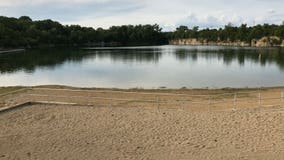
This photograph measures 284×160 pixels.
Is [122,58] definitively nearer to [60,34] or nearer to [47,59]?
[47,59]

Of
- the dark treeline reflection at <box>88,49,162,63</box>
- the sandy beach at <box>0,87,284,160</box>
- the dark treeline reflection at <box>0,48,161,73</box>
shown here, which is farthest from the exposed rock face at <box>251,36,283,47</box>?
the sandy beach at <box>0,87,284,160</box>

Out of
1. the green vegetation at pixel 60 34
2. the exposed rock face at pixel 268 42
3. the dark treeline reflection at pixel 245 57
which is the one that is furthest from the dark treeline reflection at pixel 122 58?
the exposed rock face at pixel 268 42

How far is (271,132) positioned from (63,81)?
27637 mm

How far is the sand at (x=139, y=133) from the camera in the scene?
982 cm


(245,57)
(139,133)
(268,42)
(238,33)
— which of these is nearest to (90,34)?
(238,33)

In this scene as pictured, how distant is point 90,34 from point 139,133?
6475 inches

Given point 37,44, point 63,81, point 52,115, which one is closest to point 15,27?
point 37,44

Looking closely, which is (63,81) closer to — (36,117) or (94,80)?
(94,80)

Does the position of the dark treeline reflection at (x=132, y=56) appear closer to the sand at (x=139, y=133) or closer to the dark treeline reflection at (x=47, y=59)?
the dark treeline reflection at (x=47, y=59)

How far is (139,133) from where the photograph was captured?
11.8 m

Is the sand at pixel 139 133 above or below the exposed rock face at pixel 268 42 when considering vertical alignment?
below

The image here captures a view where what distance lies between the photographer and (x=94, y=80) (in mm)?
36281

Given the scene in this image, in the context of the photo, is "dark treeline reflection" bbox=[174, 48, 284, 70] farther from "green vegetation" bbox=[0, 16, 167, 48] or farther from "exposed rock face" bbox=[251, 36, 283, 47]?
"green vegetation" bbox=[0, 16, 167, 48]

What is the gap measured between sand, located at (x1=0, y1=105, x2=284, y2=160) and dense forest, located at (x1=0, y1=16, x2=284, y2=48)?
98.1 m
